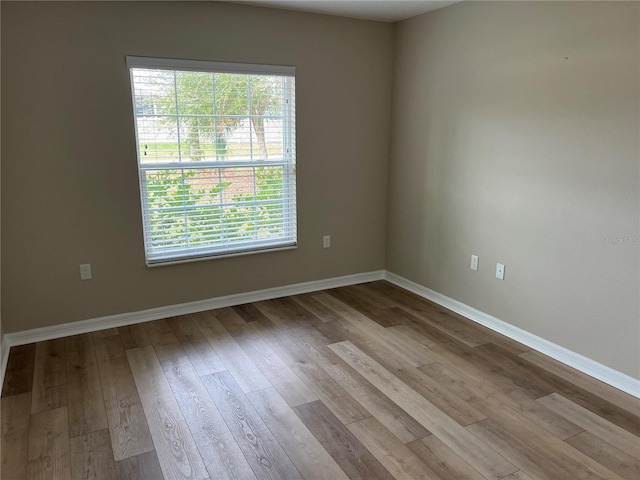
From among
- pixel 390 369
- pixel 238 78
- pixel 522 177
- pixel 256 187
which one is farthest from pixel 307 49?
pixel 390 369

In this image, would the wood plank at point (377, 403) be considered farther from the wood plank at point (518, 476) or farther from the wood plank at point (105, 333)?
the wood plank at point (105, 333)

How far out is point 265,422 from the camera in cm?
228

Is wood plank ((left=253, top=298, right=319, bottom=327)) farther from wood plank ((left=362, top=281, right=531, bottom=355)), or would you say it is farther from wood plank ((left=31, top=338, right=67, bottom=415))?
wood plank ((left=31, top=338, right=67, bottom=415))

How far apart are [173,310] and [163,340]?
0.44 meters

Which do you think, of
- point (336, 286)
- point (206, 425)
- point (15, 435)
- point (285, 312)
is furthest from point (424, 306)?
point (15, 435)

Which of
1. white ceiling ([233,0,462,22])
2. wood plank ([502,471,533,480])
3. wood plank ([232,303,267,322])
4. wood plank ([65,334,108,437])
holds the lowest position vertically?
wood plank ([502,471,533,480])

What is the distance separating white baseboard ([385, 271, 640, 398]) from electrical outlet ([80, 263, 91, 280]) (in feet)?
8.49

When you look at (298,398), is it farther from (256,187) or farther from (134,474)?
(256,187)

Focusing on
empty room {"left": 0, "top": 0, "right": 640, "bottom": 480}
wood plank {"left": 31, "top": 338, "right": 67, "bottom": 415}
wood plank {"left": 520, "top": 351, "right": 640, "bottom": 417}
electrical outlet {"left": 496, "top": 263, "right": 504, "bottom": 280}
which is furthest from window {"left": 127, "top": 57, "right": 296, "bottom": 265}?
wood plank {"left": 520, "top": 351, "right": 640, "bottom": 417}

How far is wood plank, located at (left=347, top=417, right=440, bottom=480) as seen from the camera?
76.4 inches

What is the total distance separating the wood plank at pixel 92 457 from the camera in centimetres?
193

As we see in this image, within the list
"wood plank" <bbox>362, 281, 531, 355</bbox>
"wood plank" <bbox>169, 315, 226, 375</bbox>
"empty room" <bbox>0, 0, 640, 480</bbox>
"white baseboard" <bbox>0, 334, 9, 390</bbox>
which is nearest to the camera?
"empty room" <bbox>0, 0, 640, 480</bbox>

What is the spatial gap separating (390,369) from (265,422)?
0.87 m

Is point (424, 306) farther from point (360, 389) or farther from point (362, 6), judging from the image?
point (362, 6)
